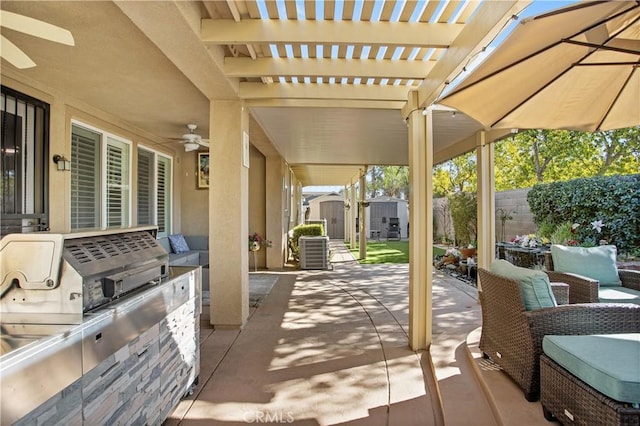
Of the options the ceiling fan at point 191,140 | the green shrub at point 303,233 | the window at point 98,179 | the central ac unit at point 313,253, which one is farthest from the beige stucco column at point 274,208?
the window at point 98,179

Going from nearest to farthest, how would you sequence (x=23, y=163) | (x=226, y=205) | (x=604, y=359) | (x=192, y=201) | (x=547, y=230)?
(x=604, y=359) → (x=23, y=163) → (x=226, y=205) → (x=547, y=230) → (x=192, y=201)

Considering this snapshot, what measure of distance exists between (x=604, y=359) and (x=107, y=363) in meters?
2.44

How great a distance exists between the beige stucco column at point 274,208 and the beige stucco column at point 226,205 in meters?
4.37

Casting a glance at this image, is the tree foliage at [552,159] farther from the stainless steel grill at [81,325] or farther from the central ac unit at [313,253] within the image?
the stainless steel grill at [81,325]

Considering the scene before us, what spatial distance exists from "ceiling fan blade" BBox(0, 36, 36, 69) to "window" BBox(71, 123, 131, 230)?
137cm

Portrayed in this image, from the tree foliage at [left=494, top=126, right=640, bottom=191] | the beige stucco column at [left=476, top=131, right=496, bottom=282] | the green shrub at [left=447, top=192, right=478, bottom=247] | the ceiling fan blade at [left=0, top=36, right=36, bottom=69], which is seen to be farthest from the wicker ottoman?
the tree foliage at [left=494, top=126, right=640, bottom=191]

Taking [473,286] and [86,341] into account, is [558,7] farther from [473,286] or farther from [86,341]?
[473,286]

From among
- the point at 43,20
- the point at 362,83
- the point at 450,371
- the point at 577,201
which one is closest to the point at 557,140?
the point at 577,201

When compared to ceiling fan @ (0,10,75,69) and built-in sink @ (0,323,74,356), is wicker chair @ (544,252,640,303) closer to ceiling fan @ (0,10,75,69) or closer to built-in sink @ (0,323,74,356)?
built-in sink @ (0,323,74,356)

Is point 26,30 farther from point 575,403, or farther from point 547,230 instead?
point 547,230

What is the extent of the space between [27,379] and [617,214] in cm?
805

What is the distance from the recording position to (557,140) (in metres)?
12.4

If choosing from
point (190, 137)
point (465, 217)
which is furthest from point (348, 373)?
point (465, 217)

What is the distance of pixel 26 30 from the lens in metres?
2.81
